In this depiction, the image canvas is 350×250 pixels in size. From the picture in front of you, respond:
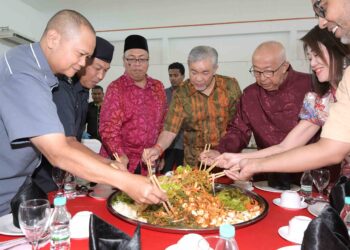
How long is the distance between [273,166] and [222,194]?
30 cm

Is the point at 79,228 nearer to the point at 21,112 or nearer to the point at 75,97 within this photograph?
the point at 21,112

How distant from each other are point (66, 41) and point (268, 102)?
1583 mm

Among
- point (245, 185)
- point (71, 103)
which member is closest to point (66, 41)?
point (71, 103)

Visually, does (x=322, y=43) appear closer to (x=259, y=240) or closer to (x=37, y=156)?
(x=259, y=240)

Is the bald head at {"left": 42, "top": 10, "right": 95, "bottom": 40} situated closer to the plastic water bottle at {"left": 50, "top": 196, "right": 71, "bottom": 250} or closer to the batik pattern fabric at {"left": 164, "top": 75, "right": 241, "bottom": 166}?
the plastic water bottle at {"left": 50, "top": 196, "right": 71, "bottom": 250}

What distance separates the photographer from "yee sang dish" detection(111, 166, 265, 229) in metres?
1.38

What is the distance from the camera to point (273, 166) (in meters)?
1.73

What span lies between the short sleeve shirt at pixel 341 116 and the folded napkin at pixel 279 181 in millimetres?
548

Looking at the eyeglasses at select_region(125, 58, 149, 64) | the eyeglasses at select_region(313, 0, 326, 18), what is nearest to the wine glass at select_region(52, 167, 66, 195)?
the eyeglasses at select_region(313, 0, 326, 18)

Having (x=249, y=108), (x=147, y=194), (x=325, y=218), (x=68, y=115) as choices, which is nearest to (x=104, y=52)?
(x=68, y=115)

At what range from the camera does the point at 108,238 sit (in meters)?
1.02

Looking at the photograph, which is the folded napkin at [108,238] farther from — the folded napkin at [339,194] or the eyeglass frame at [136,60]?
the eyeglass frame at [136,60]

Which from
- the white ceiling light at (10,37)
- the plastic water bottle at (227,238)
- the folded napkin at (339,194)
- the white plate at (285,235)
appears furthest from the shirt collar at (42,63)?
the white ceiling light at (10,37)

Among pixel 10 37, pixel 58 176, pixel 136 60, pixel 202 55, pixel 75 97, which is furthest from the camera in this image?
pixel 10 37
